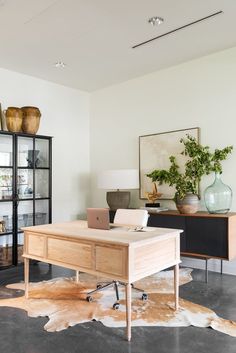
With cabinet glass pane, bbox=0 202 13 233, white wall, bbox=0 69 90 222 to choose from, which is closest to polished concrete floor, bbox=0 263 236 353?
cabinet glass pane, bbox=0 202 13 233

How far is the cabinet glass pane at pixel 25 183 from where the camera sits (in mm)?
4293

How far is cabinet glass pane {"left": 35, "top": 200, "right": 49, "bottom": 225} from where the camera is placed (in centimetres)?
447

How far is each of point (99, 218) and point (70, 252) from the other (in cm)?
43

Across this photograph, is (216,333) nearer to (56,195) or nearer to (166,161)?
(166,161)

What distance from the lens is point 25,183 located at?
4.38 meters

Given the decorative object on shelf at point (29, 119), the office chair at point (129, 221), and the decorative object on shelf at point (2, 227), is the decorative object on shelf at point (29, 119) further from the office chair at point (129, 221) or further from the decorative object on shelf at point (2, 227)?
the office chair at point (129, 221)

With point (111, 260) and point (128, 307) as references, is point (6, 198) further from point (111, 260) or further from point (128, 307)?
point (128, 307)

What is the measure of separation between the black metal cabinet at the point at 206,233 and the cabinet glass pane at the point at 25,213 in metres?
1.91

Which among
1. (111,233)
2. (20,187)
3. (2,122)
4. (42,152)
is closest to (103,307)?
(111,233)

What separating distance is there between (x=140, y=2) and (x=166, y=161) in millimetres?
2241

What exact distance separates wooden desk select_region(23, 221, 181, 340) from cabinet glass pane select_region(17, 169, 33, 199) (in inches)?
50.6

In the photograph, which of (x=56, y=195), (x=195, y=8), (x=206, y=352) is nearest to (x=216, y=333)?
(x=206, y=352)

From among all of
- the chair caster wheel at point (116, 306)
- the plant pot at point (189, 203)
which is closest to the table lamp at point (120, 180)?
the plant pot at point (189, 203)

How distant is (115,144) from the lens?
17.2 feet
